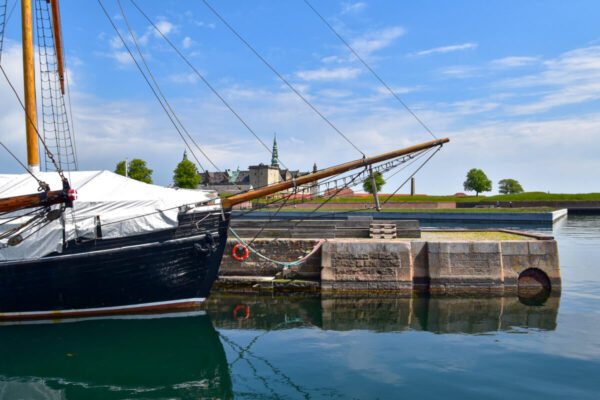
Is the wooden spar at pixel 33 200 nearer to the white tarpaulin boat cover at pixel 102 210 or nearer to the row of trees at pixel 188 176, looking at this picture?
the white tarpaulin boat cover at pixel 102 210

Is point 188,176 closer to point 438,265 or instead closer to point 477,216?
point 477,216

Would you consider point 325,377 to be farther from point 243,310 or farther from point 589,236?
point 589,236

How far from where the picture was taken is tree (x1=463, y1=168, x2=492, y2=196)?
88.6m

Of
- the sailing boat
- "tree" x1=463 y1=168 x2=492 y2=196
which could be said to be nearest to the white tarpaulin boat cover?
the sailing boat

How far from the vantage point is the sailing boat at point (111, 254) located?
1134 cm

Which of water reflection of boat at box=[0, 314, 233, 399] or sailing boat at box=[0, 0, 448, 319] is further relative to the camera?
sailing boat at box=[0, 0, 448, 319]

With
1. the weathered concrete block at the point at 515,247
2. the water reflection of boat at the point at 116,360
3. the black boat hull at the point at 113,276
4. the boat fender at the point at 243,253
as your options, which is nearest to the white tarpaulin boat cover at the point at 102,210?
the black boat hull at the point at 113,276

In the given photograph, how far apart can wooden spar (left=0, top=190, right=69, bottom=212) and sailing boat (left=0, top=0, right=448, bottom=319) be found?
1052mm

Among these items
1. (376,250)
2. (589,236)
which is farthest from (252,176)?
(376,250)

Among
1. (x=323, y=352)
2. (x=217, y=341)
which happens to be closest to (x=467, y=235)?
(x=323, y=352)

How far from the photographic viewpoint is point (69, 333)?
10727mm

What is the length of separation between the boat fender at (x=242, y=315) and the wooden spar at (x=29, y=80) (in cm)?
783

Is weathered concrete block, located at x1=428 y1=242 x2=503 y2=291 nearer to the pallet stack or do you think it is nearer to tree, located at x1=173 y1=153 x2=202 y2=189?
the pallet stack

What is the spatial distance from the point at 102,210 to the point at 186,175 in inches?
2750
